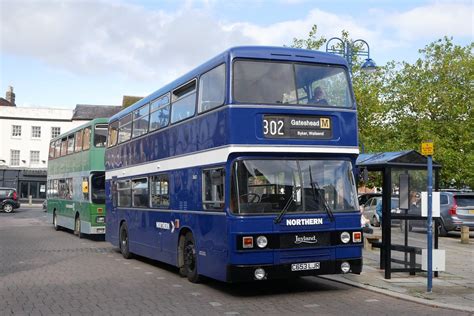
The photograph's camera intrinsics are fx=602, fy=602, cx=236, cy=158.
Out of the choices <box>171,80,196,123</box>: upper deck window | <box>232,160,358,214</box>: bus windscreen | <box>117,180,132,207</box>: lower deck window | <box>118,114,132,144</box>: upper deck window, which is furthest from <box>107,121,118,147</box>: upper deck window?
<box>232,160,358,214</box>: bus windscreen

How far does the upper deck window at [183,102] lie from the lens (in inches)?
448

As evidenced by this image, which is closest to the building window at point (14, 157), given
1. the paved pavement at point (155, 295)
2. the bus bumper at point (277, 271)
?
the paved pavement at point (155, 295)

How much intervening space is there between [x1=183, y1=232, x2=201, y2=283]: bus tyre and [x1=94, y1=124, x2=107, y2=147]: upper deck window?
399 inches

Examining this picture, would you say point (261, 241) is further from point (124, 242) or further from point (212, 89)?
point (124, 242)

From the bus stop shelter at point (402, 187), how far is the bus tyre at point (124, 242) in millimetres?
6869

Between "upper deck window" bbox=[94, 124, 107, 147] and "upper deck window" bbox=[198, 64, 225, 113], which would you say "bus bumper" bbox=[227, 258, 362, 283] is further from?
"upper deck window" bbox=[94, 124, 107, 147]

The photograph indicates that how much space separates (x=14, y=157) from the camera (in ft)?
197

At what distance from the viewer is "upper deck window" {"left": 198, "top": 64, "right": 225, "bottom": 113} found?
394 inches

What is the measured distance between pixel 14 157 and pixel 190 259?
174 ft

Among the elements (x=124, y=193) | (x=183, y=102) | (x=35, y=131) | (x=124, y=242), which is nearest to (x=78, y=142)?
(x=124, y=193)

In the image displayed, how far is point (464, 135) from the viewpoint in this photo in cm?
3284

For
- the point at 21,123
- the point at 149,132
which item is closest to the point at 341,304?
the point at 149,132

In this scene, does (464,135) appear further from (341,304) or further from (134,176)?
(341,304)

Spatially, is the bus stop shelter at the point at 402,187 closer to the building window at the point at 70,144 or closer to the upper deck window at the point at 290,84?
the upper deck window at the point at 290,84
